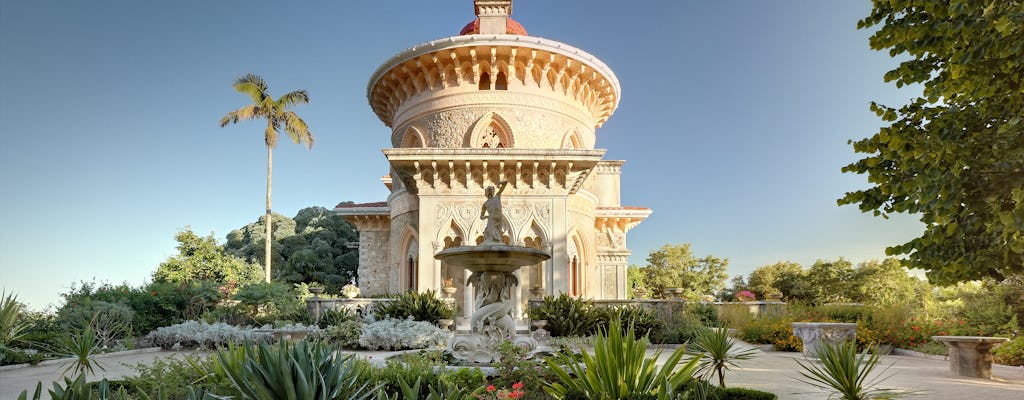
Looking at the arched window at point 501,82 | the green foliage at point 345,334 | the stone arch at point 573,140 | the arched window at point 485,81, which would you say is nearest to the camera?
the green foliage at point 345,334

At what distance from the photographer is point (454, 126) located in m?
20.0

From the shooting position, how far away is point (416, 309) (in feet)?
49.4

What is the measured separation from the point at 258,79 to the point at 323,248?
1057 centimetres

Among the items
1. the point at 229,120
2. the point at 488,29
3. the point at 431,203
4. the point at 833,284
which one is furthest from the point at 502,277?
the point at 833,284

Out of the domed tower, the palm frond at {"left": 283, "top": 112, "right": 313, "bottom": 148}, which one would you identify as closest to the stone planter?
the domed tower

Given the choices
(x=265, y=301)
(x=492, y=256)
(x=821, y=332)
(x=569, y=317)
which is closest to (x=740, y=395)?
(x=492, y=256)

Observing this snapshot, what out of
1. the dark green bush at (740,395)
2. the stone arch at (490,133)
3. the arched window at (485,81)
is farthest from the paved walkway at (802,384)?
the arched window at (485,81)

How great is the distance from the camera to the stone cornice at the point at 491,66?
1934cm

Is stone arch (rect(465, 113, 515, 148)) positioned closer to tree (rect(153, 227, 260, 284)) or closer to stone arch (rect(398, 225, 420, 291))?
stone arch (rect(398, 225, 420, 291))

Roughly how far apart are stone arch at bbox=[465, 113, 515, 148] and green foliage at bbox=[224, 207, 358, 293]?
16660 mm

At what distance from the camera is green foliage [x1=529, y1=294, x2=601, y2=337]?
45.7ft

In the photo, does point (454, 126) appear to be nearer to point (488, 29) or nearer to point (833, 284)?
point (488, 29)

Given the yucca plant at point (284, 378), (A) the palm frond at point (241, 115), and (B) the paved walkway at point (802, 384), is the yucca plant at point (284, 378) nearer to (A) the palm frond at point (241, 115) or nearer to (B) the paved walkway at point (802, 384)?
(B) the paved walkway at point (802, 384)

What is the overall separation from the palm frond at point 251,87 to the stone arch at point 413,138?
10.9m
